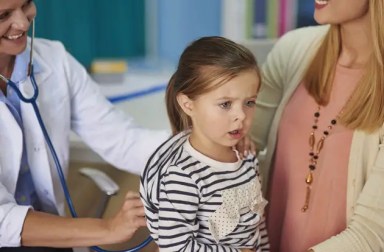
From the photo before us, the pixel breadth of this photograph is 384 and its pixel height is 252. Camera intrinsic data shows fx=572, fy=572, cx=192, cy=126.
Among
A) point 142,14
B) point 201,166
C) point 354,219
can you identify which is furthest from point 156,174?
point 142,14

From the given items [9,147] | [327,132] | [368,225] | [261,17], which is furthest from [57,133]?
[261,17]

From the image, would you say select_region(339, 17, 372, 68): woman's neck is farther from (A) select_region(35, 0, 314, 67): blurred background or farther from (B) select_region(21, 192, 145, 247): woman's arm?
(A) select_region(35, 0, 314, 67): blurred background

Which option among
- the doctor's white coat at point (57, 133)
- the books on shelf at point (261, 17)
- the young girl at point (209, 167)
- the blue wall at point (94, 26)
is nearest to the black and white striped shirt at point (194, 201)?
the young girl at point (209, 167)

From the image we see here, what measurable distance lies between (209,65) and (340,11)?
1.25 feet

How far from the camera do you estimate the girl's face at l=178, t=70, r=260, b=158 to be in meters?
1.10

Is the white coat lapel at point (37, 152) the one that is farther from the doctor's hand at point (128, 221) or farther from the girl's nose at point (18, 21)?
the doctor's hand at point (128, 221)

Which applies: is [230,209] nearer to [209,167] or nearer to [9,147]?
[209,167]

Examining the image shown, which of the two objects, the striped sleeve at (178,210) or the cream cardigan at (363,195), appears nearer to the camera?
the striped sleeve at (178,210)

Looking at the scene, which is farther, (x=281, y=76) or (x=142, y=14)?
(x=142, y=14)

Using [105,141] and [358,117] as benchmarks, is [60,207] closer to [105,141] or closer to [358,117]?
[105,141]

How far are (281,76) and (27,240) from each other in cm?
78

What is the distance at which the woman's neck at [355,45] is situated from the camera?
1.35 meters

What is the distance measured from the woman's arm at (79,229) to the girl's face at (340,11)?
589 mm

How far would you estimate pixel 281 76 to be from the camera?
156cm
